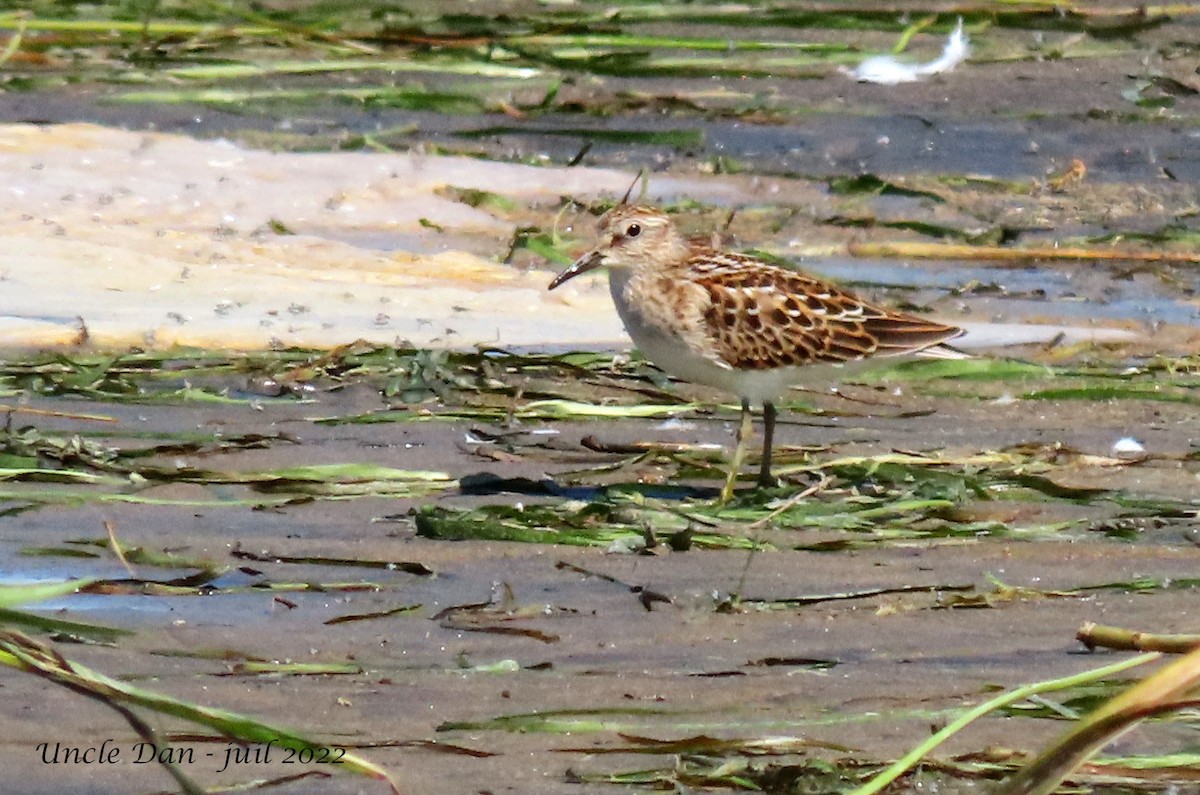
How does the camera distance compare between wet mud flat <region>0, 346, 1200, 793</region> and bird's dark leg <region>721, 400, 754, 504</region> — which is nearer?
wet mud flat <region>0, 346, 1200, 793</region>

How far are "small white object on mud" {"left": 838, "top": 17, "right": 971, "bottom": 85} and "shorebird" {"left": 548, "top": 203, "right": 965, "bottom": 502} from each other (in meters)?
5.52

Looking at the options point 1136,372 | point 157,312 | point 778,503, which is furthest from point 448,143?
point 778,503

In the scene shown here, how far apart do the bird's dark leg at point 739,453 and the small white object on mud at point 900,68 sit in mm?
5819

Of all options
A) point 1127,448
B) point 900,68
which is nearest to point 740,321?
point 1127,448

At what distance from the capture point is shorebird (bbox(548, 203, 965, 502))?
5.86 m

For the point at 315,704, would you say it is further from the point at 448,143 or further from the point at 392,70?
the point at 392,70

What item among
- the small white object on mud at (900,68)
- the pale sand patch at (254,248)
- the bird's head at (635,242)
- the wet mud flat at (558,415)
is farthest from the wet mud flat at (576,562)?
the small white object on mud at (900,68)

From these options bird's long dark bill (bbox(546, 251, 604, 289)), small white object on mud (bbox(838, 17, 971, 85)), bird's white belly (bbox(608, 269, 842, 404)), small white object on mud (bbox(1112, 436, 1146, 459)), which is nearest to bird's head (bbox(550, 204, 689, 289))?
bird's long dark bill (bbox(546, 251, 604, 289))

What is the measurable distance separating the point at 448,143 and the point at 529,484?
486 centimetres

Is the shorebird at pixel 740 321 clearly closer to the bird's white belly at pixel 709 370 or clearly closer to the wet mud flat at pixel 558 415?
the bird's white belly at pixel 709 370

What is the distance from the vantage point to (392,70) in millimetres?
11352

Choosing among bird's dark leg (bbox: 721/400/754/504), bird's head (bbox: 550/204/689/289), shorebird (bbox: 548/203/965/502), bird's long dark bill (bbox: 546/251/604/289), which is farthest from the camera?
bird's long dark bill (bbox: 546/251/604/289)

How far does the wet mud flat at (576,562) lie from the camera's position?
374cm

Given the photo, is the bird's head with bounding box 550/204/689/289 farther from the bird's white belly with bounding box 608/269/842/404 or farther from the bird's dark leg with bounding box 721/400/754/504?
the bird's dark leg with bounding box 721/400/754/504
